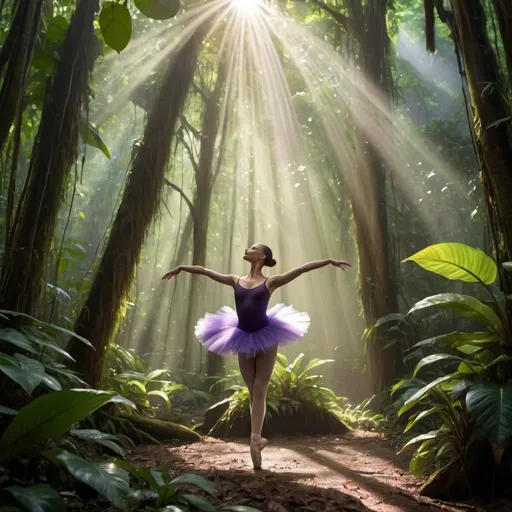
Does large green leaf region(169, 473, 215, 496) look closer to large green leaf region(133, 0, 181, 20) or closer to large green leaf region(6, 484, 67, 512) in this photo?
large green leaf region(6, 484, 67, 512)

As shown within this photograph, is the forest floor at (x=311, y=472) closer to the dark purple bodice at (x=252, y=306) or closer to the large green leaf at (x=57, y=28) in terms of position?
the dark purple bodice at (x=252, y=306)

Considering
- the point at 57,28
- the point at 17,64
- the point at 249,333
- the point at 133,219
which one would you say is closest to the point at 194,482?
the point at 249,333

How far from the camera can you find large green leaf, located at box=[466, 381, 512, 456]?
2438 millimetres

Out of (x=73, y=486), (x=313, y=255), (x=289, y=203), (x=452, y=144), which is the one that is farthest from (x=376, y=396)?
(x=313, y=255)

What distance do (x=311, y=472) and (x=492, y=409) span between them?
192cm

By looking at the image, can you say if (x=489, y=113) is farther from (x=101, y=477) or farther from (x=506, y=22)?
(x=101, y=477)

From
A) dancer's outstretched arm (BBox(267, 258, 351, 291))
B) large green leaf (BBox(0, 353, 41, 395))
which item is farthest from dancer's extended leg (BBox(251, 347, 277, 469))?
large green leaf (BBox(0, 353, 41, 395))

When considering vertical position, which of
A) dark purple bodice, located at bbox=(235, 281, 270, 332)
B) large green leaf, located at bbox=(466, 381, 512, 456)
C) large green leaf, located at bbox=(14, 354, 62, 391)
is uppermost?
dark purple bodice, located at bbox=(235, 281, 270, 332)

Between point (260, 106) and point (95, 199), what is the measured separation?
14.9 metres

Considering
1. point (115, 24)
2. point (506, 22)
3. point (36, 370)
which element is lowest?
point (36, 370)

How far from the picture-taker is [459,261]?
327 centimetres

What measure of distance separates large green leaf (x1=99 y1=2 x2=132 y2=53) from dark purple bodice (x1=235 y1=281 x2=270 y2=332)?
3.33 meters

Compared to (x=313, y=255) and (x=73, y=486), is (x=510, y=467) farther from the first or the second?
(x=313, y=255)

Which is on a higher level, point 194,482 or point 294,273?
point 294,273
